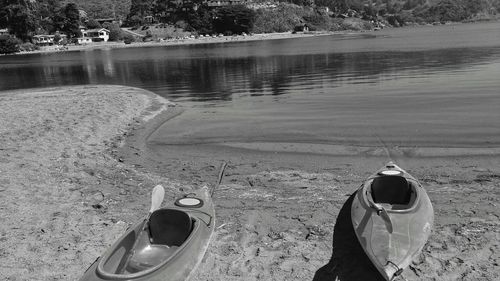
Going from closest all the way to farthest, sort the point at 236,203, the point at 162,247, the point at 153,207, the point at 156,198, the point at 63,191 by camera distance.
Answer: the point at 162,247, the point at 153,207, the point at 156,198, the point at 236,203, the point at 63,191

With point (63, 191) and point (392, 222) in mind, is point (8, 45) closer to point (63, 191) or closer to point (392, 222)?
point (63, 191)

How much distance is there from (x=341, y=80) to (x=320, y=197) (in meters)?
27.3

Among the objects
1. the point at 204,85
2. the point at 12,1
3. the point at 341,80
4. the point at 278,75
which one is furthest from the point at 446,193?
the point at 12,1

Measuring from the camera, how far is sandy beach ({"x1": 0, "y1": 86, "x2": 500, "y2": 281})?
7875 millimetres

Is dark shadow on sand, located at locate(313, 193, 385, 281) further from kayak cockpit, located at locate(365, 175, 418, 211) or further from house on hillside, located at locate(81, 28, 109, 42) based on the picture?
house on hillside, located at locate(81, 28, 109, 42)

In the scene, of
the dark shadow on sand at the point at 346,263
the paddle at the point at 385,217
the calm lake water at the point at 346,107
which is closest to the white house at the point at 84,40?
the calm lake water at the point at 346,107

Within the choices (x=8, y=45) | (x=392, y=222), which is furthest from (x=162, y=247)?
(x=8, y=45)

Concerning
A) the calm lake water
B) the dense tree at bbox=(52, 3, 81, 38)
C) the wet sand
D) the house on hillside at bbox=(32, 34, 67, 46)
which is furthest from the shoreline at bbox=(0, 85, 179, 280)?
the dense tree at bbox=(52, 3, 81, 38)

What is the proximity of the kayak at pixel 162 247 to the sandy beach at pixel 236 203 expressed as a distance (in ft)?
1.89

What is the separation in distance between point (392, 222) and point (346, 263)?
3.97 feet

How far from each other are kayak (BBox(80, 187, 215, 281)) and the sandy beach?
1.89 feet

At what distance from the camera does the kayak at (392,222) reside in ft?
23.5

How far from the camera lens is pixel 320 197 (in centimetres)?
1113

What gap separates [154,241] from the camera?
8.34m
